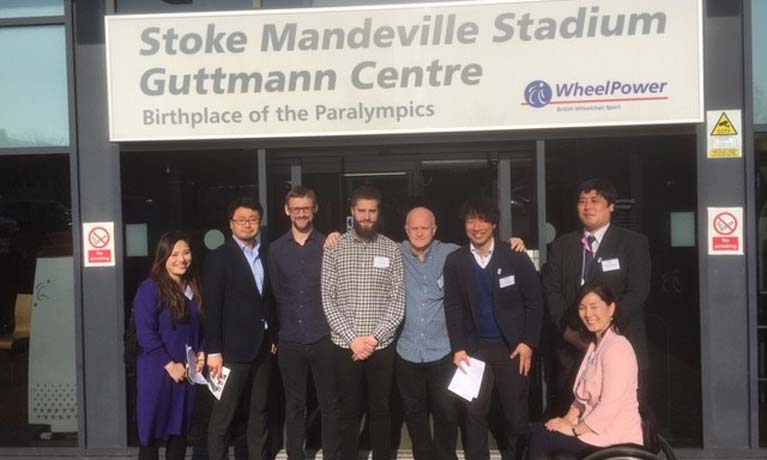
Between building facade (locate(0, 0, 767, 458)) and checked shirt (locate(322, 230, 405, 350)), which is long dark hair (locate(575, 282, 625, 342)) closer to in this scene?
checked shirt (locate(322, 230, 405, 350))

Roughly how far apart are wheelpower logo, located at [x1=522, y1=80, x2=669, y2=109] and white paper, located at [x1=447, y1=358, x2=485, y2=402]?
5.78 ft

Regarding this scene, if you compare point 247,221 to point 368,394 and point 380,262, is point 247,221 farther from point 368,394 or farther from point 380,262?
point 368,394

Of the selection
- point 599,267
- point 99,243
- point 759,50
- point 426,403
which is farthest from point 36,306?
point 759,50

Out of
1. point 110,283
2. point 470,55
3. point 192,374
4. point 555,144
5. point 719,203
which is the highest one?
point 470,55

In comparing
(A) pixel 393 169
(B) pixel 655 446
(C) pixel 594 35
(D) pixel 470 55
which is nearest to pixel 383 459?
(B) pixel 655 446

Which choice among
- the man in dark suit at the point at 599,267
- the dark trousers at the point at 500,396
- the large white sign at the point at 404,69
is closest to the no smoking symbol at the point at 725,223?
the large white sign at the point at 404,69

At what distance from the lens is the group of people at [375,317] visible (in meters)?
5.15

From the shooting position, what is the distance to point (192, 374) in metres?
5.10

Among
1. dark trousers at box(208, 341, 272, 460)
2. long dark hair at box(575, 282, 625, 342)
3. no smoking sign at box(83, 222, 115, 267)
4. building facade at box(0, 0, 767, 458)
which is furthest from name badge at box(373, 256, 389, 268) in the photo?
no smoking sign at box(83, 222, 115, 267)

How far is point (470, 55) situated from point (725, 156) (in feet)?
5.88

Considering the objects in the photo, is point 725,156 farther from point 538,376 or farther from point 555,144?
point 538,376

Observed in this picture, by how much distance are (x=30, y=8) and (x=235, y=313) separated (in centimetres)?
278

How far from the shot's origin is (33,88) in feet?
20.6

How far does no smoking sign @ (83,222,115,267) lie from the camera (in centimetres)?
618
